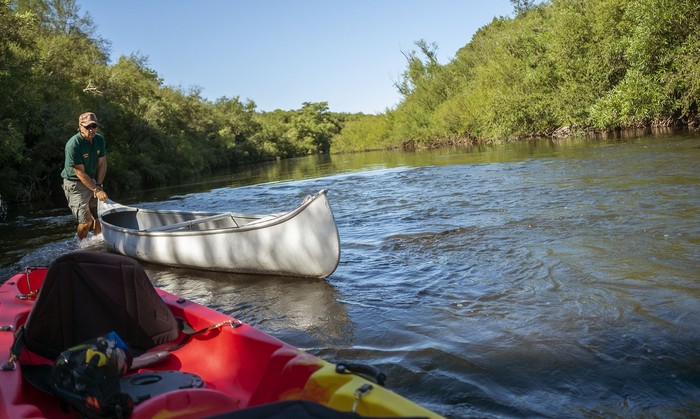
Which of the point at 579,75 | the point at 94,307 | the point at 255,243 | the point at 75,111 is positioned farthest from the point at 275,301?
the point at 579,75

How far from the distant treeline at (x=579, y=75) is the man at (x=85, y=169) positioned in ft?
63.5

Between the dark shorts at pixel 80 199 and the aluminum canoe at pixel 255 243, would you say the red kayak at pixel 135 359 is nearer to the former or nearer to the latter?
the aluminum canoe at pixel 255 243

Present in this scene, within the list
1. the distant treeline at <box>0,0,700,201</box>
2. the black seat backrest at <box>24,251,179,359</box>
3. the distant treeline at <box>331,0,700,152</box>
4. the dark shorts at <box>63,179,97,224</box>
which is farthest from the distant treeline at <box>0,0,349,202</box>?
the distant treeline at <box>331,0,700,152</box>

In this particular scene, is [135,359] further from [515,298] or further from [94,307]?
[515,298]

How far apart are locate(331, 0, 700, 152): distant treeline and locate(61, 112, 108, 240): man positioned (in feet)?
63.5

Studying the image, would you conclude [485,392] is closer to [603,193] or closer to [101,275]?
[101,275]

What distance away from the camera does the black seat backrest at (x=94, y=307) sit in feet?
10.7

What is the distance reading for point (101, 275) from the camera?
11.2ft

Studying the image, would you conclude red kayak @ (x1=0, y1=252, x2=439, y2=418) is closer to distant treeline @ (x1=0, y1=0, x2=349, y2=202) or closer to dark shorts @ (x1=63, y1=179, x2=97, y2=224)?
dark shorts @ (x1=63, y1=179, x2=97, y2=224)

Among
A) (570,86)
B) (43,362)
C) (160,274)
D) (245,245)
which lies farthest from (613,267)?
(570,86)

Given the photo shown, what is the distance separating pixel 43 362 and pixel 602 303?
4401 millimetres

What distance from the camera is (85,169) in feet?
28.2

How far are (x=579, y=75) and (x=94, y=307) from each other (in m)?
29.3

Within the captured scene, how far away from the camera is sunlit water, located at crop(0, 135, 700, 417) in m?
3.39
